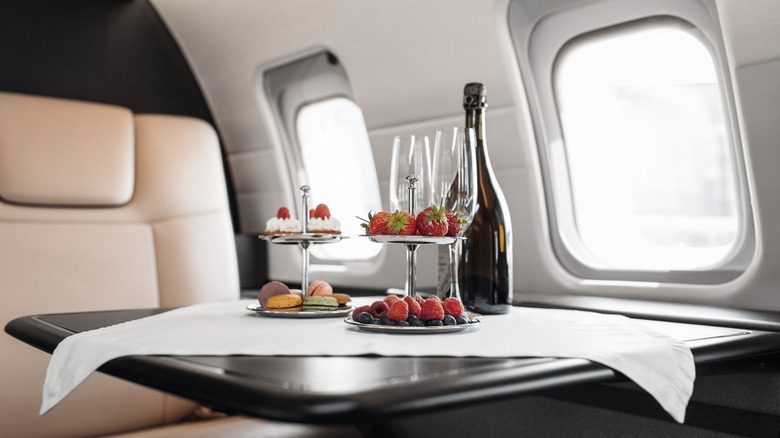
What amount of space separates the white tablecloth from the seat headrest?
39.2 inches

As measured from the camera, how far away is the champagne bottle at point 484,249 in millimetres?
1474

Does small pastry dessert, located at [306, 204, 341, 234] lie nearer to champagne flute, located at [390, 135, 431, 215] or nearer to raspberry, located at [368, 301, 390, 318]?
champagne flute, located at [390, 135, 431, 215]

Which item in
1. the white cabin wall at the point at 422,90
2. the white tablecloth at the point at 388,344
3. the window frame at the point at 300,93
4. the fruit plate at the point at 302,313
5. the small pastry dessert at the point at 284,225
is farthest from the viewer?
the window frame at the point at 300,93

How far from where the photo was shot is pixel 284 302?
139 centimetres

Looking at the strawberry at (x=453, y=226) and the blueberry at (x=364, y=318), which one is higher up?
the strawberry at (x=453, y=226)

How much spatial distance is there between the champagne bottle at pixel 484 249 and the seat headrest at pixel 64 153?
1.19 meters

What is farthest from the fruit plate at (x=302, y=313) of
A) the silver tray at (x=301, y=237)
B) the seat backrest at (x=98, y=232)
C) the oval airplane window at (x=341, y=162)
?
the oval airplane window at (x=341, y=162)

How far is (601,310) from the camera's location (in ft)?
5.67

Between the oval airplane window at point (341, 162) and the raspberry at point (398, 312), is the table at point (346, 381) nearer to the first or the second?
the raspberry at point (398, 312)

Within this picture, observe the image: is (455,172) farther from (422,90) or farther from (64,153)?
(422,90)

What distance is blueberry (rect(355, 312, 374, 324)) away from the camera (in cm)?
115

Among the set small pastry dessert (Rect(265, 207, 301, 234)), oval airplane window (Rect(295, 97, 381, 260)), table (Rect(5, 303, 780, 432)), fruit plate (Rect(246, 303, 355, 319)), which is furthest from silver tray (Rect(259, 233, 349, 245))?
oval airplane window (Rect(295, 97, 381, 260))

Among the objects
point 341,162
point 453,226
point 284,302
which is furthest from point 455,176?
point 341,162

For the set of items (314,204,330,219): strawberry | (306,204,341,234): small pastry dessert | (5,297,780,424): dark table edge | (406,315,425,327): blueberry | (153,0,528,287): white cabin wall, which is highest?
(153,0,528,287): white cabin wall
